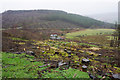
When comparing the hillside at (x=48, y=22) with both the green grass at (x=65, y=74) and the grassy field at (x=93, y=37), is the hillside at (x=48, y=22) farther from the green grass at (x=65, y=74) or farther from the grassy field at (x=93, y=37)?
the green grass at (x=65, y=74)

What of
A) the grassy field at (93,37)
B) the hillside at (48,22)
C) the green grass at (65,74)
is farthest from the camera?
the hillside at (48,22)

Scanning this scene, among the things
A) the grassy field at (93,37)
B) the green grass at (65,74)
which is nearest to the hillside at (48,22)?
the grassy field at (93,37)

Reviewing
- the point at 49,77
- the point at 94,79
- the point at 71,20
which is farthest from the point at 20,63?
the point at 71,20

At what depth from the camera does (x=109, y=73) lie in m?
10.1

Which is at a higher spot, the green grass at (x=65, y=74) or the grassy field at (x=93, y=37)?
the grassy field at (x=93, y=37)

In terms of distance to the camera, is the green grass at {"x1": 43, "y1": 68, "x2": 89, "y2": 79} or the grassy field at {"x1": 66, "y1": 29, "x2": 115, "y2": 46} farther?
the grassy field at {"x1": 66, "y1": 29, "x2": 115, "y2": 46}

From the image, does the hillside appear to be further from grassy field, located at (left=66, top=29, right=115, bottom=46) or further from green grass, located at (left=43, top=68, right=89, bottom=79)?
green grass, located at (left=43, top=68, right=89, bottom=79)

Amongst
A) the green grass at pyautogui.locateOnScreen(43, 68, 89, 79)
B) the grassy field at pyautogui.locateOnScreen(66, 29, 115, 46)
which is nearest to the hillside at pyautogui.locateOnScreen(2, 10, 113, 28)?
the grassy field at pyautogui.locateOnScreen(66, 29, 115, 46)

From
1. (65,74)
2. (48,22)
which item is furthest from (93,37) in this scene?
(48,22)

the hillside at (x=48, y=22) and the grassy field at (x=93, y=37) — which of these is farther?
the hillside at (x=48, y=22)

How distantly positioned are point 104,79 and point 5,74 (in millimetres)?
8353

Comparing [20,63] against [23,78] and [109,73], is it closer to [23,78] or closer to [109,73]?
[23,78]

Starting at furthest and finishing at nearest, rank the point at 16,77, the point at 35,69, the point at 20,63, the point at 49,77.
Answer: the point at 20,63, the point at 35,69, the point at 49,77, the point at 16,77

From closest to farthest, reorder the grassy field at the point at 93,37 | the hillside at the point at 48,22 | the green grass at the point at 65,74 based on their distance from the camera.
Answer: the green grass at the point at 65,74
the grassy field at the point at 93,37
the hillside at the point at 48,22
